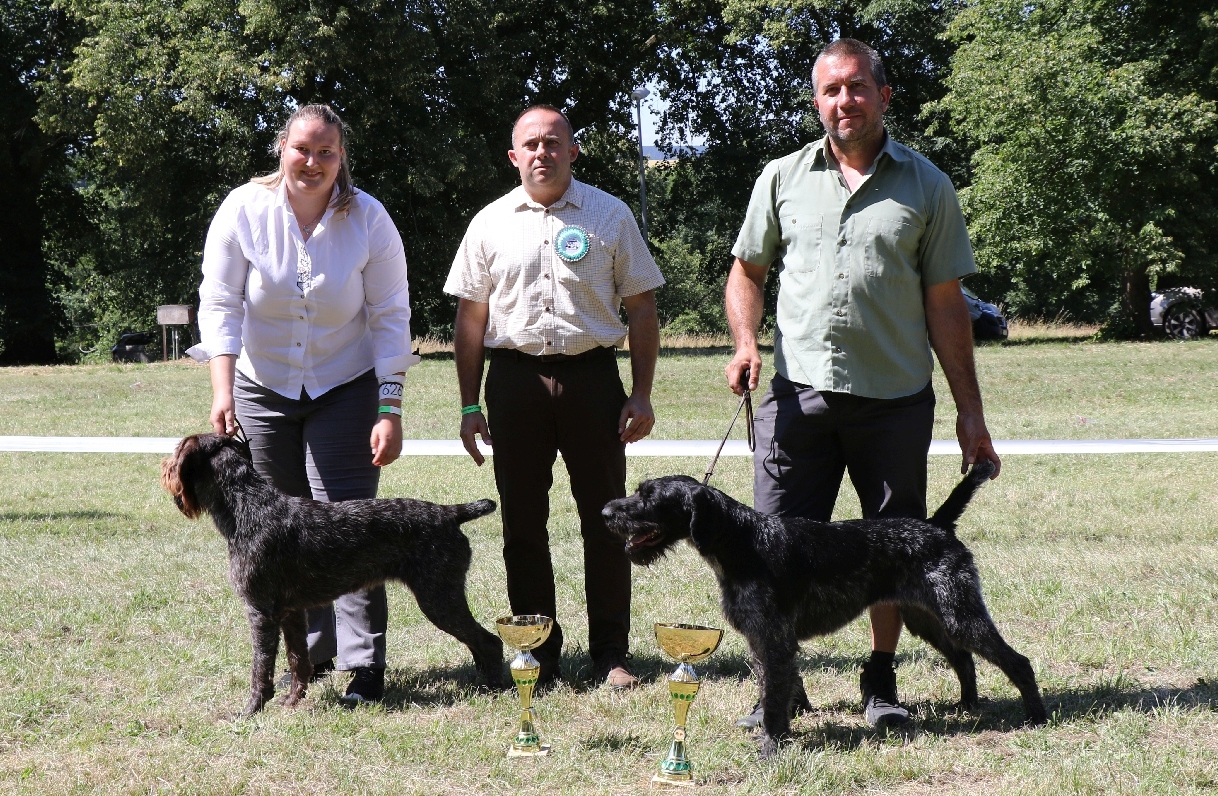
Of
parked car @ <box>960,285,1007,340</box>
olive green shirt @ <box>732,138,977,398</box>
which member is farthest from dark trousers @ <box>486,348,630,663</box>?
parked car @ <box>960,285,1007,340</box>

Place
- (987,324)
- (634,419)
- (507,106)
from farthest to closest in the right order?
(987,324)
(507,106)
(634,419)

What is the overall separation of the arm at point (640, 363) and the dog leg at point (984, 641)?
1351 mm

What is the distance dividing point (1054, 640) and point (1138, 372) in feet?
46.2

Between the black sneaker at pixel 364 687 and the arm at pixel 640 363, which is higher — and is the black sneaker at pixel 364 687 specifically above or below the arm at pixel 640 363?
below

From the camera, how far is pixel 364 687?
13.5ft

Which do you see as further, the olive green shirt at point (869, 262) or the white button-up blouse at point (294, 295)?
the white button-up blouse at point (294, 295)

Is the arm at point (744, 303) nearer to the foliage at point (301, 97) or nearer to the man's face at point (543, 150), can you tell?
the man's face at point (543, 150)

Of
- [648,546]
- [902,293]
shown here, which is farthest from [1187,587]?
[648,546]

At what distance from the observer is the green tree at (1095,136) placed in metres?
23.2

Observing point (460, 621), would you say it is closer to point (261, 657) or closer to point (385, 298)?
point (261, 657)

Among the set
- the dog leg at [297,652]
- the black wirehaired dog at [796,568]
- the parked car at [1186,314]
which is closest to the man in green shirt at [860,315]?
the black wirehaired dog at [796,568]

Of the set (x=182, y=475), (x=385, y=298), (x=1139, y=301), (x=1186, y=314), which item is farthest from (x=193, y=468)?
(x=1186, y=314)

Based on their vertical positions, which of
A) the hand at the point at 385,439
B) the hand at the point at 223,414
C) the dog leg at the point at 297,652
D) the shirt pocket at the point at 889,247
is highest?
the shirt pocket at the point at 889,247

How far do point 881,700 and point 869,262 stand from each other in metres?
1.56
